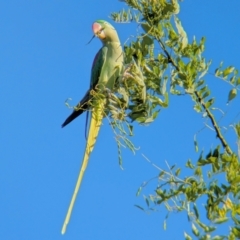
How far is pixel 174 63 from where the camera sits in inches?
49.0

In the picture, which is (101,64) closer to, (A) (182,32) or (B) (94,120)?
(B) (94,120)

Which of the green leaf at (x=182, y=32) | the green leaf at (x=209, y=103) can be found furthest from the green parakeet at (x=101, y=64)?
the green leaf at (x=209, y=103)

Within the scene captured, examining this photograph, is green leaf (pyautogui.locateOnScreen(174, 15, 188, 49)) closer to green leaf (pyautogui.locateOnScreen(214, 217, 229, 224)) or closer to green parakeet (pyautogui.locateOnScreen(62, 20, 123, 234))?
green leaf (pyautogui.locateOnScreen(214, 217, 229, 224))

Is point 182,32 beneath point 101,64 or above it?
beneath

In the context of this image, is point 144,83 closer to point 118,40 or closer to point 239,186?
point 239,186

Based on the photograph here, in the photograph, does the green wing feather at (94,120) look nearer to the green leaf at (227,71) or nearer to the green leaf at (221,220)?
the green leaf at (227,71)

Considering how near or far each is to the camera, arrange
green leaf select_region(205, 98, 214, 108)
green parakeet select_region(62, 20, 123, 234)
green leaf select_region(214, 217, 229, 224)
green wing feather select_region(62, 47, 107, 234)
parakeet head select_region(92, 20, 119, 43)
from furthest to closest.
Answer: parakeet head select_region(92, 20, 119, 43) < green parakeet select_region(62, 20, 123, 234) < green wing feather select_region(62, 47, 107, 234) < green leaf select_region(205, 98, 214, 108) < green leaf select_region(214, 217, 229, 224)

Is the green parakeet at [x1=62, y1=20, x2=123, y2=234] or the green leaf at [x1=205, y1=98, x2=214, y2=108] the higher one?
the green parakeet at [x1=62, y1=20, x2=123, y2=234]

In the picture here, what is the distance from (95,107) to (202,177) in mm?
652

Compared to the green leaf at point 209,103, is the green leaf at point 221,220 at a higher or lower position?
lower

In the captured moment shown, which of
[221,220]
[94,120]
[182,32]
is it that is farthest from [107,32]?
[221,220]

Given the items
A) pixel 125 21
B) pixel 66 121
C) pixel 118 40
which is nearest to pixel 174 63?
pixel 125 21

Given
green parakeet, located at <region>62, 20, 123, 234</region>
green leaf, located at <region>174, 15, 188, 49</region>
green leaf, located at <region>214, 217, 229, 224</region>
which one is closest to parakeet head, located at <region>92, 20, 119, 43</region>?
green parakeet, located at <region>62, 20, 123, 234</region>

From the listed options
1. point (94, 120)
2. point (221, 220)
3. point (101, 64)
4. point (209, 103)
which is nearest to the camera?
point (221, 220)
